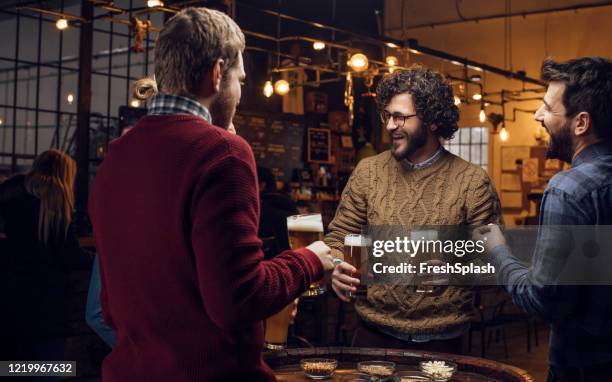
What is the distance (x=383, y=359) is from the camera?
241 cm

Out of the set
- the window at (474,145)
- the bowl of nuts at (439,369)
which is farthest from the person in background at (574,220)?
the window at (474,145)

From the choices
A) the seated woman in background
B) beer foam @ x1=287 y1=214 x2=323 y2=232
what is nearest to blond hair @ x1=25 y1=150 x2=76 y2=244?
the seated woman in background

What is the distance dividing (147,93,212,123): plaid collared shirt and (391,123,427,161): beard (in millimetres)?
1257

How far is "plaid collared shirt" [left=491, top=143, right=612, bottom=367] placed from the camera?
204cm

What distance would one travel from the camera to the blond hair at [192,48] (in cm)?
157

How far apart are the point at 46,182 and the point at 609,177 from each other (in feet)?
10.3

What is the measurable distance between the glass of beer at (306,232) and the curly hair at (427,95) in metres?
0.78

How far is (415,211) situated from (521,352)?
5.39 m

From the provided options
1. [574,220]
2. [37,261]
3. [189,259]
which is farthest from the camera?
[37,261]

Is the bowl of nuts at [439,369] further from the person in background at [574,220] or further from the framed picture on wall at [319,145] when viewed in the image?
the framed picture on wall at [319,145]

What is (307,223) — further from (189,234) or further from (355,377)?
(189,234)

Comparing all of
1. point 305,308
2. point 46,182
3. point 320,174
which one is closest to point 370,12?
point 320,174

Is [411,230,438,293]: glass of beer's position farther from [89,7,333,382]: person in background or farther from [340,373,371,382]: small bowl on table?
[89,7,333,382]: person in background

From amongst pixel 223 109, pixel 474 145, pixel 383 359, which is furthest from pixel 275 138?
pixel 223 109
